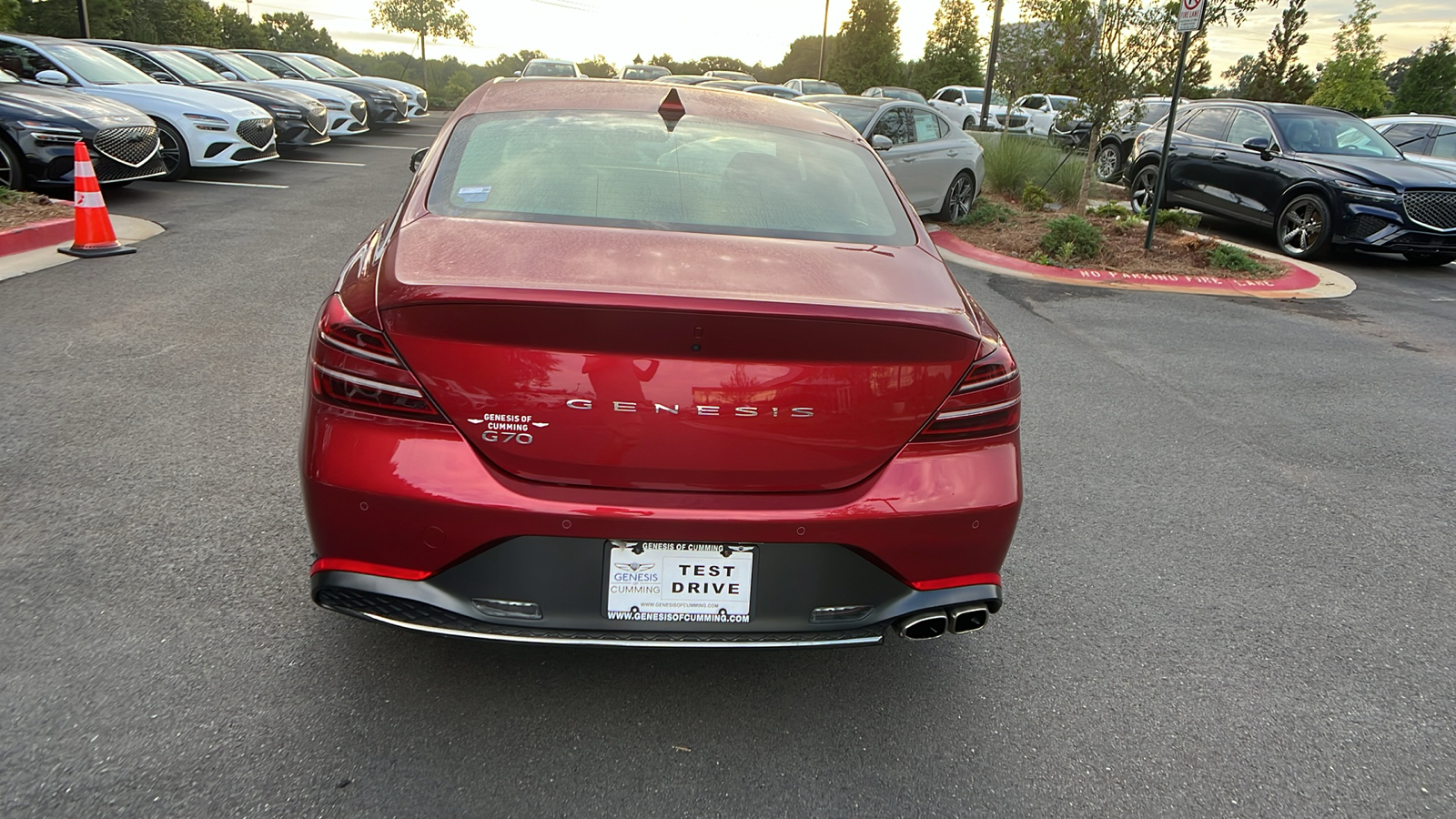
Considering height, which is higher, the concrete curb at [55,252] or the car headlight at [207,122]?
the car headlight at [207,122]

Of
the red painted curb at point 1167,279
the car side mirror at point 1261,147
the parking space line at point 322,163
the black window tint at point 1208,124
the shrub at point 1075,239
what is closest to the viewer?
the red painted curb at point 1167,279

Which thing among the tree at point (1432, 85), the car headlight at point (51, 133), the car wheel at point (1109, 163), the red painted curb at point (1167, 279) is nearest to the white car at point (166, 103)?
the car headlight at point (51, 133)

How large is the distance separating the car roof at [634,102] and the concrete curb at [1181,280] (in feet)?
20.4

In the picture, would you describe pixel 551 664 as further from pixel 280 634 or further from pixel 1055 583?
pixel 1055 583

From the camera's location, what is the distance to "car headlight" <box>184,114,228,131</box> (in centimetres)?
1216

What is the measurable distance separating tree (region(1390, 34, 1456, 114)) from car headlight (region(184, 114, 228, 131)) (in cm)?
3397

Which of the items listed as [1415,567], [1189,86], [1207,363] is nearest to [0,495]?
[1415,567]

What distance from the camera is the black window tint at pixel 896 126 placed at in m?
11.7

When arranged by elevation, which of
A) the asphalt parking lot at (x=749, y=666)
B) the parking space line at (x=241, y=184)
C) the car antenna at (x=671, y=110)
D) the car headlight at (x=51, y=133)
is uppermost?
the car antenna at (x=671, y=110)

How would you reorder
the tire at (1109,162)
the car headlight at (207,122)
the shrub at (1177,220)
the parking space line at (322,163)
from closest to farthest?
1. the shrub at (1177,220)
2. the car headlight at (207,122)
3. the parking space line at (322,163)
4. the tire at (1109,162)

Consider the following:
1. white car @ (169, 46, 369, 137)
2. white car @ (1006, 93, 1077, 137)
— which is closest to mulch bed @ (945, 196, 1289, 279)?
white car @ (169, 46, 369, 137)

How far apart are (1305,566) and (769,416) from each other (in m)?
2.69

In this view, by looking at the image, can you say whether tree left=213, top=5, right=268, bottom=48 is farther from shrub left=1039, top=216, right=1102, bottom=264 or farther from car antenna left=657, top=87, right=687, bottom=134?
car antenna left=657, top=87, right=687, bottom=134

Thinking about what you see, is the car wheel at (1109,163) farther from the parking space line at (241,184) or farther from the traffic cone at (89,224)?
the traffic cone at (89,224)
